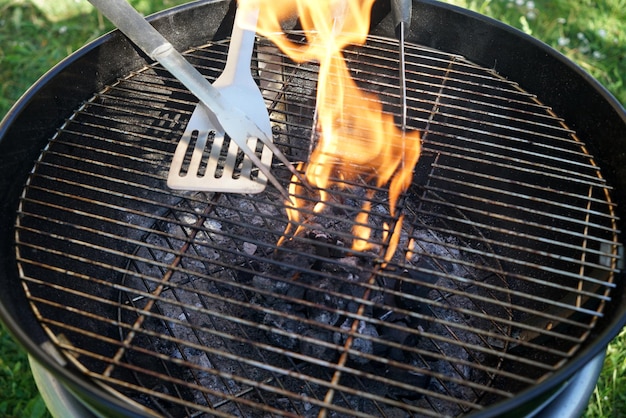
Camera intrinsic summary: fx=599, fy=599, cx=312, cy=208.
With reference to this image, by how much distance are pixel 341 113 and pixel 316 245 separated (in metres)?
0.44

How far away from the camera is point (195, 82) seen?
1.51 metres

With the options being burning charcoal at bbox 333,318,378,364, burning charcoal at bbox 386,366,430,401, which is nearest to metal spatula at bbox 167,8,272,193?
burning charcoal at bbox 333,318,378,364

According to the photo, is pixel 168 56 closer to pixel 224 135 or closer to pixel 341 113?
pixel 224 135

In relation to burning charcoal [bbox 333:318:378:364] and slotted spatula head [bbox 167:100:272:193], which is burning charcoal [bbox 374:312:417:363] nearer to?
burning charcoal [bbox 333:318:378:364]

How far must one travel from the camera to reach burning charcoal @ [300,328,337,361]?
4.83ft

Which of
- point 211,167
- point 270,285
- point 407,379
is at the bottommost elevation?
point 407,379

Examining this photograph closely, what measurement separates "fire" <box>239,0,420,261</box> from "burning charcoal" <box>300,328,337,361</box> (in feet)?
0.93

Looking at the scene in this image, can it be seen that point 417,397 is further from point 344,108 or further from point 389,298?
point 344,108

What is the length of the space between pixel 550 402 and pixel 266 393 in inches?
26.2

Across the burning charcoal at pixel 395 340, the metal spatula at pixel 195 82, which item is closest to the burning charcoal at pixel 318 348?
the burning charcoal at pixel 395 340

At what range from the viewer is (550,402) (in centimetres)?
132

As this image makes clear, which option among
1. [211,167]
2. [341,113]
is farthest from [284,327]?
[341,113]

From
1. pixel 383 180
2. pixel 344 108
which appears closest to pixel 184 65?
pixel 344 108

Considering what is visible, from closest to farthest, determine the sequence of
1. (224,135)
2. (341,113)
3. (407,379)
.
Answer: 1. (407,379)
2. (224,135)
3. (341,113)
